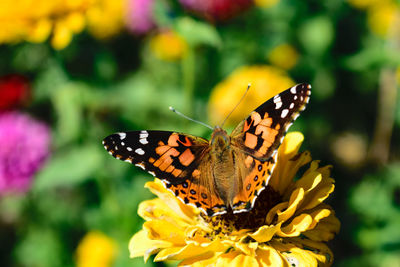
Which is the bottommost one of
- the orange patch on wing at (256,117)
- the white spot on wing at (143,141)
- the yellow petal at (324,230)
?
the yellow petal at (324,230)

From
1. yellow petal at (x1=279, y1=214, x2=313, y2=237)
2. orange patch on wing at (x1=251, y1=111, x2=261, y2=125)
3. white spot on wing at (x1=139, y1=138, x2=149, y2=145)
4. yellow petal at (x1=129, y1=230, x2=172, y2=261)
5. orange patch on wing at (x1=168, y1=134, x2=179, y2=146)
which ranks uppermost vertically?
orange patch on wing at (x1=251, y1=111, x2=261, y2=125)

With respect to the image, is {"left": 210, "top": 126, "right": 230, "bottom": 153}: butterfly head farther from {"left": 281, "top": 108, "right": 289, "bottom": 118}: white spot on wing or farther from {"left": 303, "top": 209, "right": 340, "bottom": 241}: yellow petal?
{"left": 303, "top": 209, "right": 340, "bottom": 241}: yellow petal

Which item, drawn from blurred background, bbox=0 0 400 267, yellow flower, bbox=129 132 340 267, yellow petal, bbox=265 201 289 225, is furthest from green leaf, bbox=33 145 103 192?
yellow petal, bbox=265 201 289 225

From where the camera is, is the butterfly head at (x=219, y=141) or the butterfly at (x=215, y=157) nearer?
the butterfly at (x=215, y=157)

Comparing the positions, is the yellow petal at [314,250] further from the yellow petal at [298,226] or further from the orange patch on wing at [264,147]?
the orange patch on wing at [264,147]

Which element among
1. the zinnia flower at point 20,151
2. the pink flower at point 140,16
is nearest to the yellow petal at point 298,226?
the zinnia flower at point 20,151

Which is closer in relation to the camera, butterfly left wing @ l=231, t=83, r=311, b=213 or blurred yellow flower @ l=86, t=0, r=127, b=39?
butterfly left wing @ l=231, t=83, r=311, b=213

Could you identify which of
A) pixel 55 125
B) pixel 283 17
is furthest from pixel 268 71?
pixel 55 125
